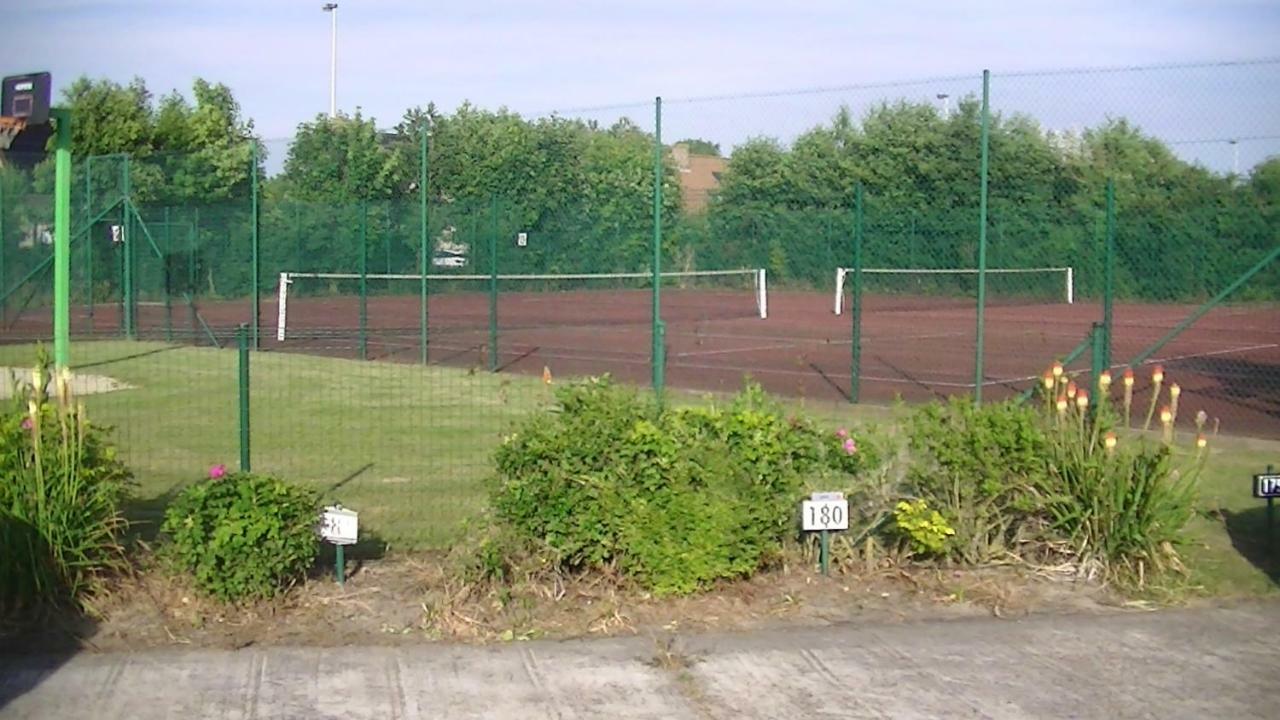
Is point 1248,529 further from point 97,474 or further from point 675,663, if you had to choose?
point 97,474

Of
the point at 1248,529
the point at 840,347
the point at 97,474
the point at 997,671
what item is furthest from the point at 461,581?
the point at 840,347

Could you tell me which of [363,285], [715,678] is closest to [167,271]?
[363,285]

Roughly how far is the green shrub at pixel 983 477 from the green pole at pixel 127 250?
60.5 feet

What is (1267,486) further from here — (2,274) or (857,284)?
(2,274)

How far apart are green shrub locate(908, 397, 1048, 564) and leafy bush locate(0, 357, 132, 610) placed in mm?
4551

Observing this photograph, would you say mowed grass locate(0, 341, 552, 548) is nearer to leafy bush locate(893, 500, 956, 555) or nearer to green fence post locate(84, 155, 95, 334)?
leafy bush locate(893, 500, 956, 555)

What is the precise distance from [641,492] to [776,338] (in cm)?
1891

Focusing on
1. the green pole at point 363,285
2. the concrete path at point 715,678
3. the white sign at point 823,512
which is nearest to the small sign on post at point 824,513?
the white sign at point 823,512

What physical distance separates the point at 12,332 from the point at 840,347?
44.9ft

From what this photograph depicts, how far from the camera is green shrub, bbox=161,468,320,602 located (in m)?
7.63

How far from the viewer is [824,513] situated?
28.2 ft

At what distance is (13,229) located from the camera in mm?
26312

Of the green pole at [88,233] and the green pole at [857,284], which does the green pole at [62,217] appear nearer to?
the green pole at [857,284]

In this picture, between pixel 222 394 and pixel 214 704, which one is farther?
pixel 222 394
